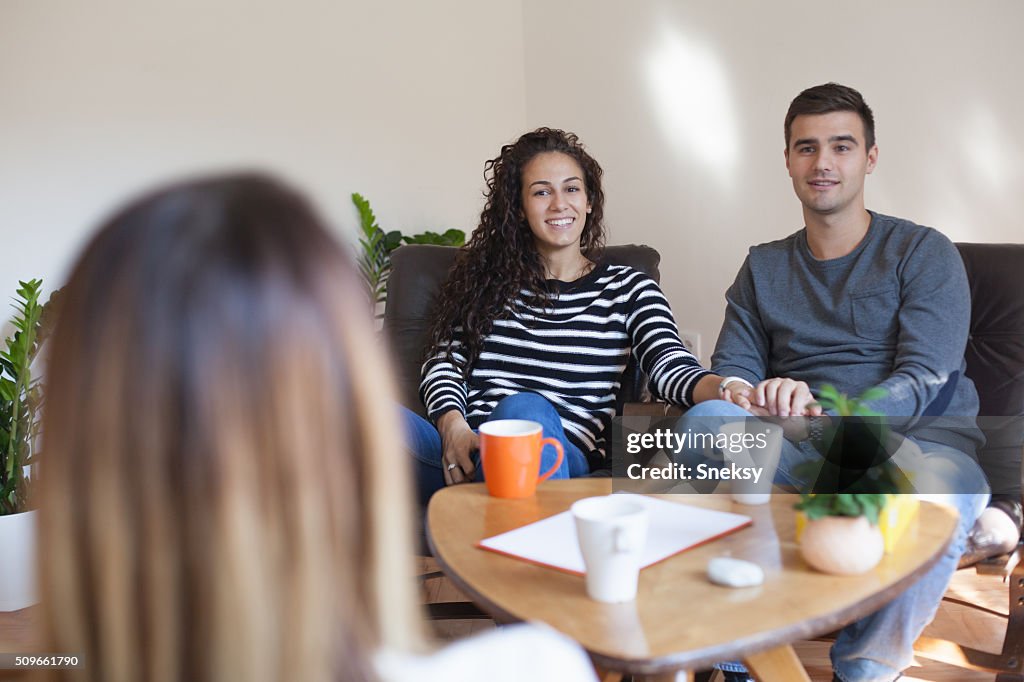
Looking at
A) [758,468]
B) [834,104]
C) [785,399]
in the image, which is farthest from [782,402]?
[834,104]

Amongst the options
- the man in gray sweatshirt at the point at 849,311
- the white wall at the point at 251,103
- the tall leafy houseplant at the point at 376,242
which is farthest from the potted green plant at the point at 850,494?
the tall leafy houseplant at the point at 376,242

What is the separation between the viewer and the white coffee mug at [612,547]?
817 millimetres

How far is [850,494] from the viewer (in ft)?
3.05

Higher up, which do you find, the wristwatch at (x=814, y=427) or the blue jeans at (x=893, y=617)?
the wristwatch at (x=814, y=427)

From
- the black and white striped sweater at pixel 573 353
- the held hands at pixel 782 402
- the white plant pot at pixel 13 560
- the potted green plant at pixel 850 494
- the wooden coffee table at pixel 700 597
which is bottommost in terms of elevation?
the white plant pot at pixel 13 560

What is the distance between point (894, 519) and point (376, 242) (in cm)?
264

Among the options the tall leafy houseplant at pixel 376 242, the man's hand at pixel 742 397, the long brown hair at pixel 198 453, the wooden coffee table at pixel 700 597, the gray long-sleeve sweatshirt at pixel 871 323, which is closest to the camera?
the long brown hair at pixel 198 453

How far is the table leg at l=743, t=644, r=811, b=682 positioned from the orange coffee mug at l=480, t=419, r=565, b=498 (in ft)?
1.28

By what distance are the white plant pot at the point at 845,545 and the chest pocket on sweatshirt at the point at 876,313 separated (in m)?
0.99

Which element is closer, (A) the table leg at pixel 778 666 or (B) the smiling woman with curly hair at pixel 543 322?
(A) the table leg at pixel 778 666

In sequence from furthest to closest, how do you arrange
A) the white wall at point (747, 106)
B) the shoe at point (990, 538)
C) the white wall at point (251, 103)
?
the white wall at point (251, 103)
the white wall at point (747, 106)
the shoe at point (990, 538)

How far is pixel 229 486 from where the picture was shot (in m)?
0.42

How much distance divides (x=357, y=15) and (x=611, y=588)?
302 centimetres

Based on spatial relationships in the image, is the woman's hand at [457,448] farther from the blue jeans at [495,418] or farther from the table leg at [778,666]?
the table leg at [778,666]
